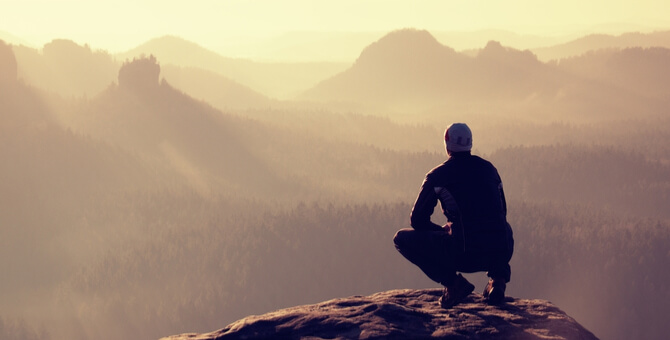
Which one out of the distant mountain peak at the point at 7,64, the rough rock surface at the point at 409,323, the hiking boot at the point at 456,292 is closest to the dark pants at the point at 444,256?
the hiking boot at the point at 456,292

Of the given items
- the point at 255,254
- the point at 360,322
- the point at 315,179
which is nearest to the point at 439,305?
the point at 360,322

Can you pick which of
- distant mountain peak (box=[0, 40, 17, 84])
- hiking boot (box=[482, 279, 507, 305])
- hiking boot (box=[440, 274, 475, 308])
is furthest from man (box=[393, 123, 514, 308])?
distant mountain peak (box=[0, 40, 17, 84])

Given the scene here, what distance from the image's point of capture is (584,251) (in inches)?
4756

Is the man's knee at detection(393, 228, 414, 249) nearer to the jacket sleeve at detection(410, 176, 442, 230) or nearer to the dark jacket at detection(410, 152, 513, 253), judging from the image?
the jacket sleeve at detection(410, 176, 442, 230)

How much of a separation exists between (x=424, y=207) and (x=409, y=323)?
2.09 meters

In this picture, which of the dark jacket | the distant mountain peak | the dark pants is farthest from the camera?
the distant mountain peak

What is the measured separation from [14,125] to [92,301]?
9541 cm

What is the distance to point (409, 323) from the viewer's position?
1236 cm

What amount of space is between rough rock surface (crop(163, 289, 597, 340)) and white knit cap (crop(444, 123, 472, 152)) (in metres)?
3.06

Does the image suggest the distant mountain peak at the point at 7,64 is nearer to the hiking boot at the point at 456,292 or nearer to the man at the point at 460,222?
the man at the point at 460,222

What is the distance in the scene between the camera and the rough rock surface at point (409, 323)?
39.3ft

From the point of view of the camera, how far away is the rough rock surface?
11984 millimetres

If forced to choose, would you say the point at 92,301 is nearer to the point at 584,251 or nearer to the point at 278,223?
the point at 278,223

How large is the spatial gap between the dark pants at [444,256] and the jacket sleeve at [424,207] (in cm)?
16
